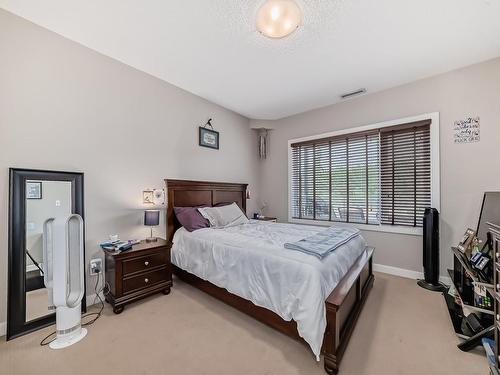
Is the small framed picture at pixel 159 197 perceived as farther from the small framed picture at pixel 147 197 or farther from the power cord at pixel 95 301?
the power cord at pixel 95 301

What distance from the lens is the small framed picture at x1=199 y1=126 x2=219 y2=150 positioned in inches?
143

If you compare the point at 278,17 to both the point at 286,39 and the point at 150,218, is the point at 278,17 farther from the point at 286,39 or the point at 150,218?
the point at 150,218

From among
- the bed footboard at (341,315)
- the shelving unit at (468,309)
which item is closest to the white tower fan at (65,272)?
the bed footboard at (341,315)

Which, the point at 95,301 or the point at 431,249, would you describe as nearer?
the point at 95,301

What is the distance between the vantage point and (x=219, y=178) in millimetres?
4008

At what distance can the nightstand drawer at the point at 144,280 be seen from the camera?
7.52 ft

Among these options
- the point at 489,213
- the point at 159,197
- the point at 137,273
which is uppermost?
the point at 159,197

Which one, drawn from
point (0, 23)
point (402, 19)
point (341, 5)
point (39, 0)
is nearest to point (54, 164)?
point (0, 23)

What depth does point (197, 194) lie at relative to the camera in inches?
139

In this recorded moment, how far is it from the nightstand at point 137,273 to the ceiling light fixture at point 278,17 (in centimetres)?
255

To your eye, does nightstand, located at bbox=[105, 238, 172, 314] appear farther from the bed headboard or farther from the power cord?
the bed headboard

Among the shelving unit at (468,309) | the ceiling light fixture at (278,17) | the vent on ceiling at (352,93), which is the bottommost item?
the shelving unit at (468,309)

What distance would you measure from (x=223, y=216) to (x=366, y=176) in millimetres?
2427

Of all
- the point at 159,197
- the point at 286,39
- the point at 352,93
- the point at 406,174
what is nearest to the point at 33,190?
the point at 159,197
